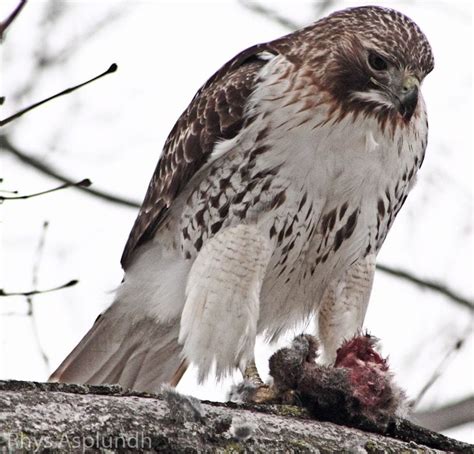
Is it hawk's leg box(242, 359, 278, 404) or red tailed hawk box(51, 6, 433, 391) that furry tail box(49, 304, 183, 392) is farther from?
hawk's leg box(242, 359, 278, 404)

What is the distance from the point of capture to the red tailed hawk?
5.00 m

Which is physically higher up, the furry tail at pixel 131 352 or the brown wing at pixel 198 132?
the brown wing at pixel 198 132

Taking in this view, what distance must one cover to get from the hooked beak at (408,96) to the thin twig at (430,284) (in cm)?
287


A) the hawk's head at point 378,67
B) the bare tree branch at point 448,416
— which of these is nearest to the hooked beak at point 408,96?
the hawk's head at point 378,67

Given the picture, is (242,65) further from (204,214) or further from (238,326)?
(238,326)

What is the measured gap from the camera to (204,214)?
5.19 meters

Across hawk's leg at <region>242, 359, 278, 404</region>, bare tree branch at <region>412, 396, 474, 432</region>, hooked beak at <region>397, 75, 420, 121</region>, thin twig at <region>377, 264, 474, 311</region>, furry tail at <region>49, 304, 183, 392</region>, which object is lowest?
furry tail at <region>49, 304, 183, 392</region>

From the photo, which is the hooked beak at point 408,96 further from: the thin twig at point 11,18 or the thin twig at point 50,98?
the thin twig at point 11,18

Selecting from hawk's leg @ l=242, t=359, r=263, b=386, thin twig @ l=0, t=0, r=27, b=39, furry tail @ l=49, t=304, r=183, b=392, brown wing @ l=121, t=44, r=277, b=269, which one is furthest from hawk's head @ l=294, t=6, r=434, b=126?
thin twig @ l=0, t=0, r=27, b=39

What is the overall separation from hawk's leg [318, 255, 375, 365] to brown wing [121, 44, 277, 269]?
3.20 feet

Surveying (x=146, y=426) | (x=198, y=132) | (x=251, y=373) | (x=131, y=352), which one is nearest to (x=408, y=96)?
(x=198, y=132)

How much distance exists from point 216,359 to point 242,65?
1.56 m

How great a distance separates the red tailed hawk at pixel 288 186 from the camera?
5004 millimetres

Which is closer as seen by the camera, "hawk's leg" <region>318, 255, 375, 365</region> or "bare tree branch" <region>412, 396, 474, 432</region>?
"hawk's leg" <region>318, 255, 375, 365</region>
